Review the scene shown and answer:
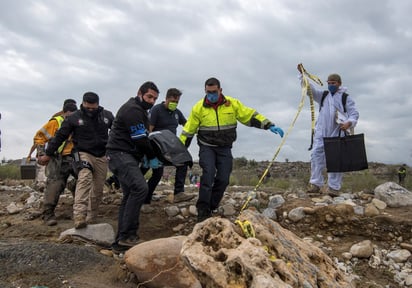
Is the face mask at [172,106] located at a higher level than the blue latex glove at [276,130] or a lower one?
higher

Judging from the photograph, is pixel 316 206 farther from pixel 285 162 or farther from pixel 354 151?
pixel 285 162

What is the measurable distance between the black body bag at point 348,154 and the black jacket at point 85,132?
362 centimetres

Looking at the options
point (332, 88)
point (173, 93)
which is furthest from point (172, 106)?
point (332, 88)

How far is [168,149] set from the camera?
518cm

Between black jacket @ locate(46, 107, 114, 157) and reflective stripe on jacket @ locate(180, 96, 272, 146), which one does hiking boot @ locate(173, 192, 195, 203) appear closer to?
reflective stripe on jacket @ locate(180, 96, 272, 146)

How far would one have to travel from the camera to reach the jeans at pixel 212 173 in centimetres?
571

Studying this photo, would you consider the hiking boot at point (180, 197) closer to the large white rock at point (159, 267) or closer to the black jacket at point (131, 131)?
the black jacket at point (131, 131)

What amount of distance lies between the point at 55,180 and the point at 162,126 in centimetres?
194

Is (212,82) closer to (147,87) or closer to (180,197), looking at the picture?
(147,87)

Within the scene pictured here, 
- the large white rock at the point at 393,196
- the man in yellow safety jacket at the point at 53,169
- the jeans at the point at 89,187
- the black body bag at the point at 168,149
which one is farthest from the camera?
the large white rock at the point at 393,196

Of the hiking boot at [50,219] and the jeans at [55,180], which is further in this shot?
the jeans at [55,180]

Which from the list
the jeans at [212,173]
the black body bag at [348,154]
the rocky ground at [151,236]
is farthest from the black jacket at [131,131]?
the black body bag at [348,154]

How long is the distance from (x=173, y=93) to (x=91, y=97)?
1.64 metres

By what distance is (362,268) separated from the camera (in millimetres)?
4887
